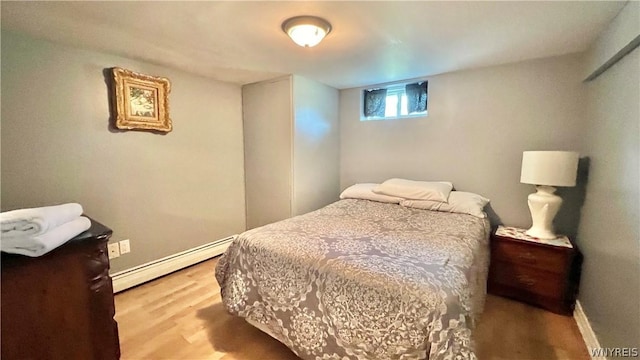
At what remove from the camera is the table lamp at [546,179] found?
1.95 m

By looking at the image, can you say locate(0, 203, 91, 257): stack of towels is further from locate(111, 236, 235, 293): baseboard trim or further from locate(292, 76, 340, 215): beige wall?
locate(292, 76, 340, 215): beige wall

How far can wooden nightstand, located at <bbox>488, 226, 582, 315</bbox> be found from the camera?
6.52ft

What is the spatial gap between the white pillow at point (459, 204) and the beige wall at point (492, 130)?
315mm

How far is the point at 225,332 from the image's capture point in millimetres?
1816

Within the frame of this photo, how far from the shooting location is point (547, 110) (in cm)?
235

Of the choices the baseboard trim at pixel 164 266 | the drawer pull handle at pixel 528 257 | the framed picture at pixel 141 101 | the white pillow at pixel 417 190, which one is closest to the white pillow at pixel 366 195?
the white pillow at pixel 417 190

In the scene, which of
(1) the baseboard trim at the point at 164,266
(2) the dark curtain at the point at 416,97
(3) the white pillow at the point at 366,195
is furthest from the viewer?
(2) the dark curtain at the point at 416,97

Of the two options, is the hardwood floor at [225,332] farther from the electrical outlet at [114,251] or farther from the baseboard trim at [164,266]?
the electrical outlet at [114,251]

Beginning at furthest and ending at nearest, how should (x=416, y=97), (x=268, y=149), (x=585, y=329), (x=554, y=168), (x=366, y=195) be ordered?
(x=268, y=149), (x=416, y=97), (x=366, y=195), (x=554, y=168), (x=585, y=329)

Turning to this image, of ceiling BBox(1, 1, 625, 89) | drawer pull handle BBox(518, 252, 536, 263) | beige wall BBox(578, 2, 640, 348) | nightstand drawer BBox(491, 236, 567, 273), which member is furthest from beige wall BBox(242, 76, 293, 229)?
beige wall BBox(578, 2, 640, 348)

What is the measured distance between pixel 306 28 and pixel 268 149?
1.71 m

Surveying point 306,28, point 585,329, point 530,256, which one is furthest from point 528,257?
point 306,28

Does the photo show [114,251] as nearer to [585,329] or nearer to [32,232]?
[32,232]

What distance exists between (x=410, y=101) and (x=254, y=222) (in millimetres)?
2344
